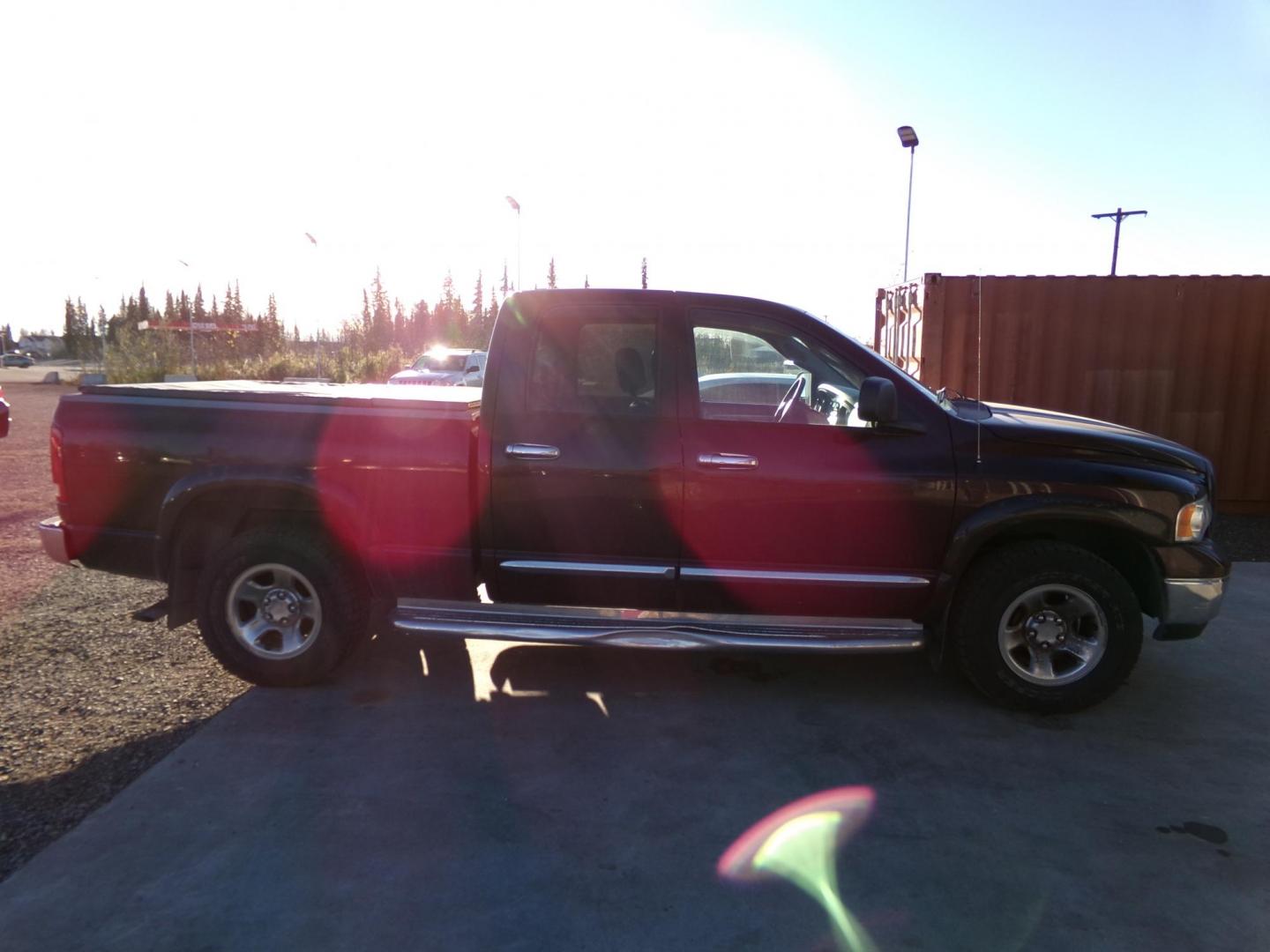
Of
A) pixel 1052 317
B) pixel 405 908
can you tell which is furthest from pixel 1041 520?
pixel 1052 317

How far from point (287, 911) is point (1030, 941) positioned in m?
2.32

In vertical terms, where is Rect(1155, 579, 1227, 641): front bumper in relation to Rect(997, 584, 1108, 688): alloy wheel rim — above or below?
above

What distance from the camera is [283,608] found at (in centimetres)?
455

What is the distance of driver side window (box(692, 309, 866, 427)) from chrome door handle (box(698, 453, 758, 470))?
0.73 ft

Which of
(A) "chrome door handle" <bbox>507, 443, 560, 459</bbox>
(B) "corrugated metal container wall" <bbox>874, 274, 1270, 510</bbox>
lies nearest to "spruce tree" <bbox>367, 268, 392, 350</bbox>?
(B) "corrugated metal container wall" <bbox>874, 274, 1270, 510</bbox>

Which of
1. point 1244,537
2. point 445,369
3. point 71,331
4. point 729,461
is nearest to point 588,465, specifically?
point 729,461

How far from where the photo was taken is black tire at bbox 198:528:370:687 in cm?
448

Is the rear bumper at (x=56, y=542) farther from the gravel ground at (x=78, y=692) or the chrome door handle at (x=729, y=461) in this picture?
the chrome door handle at (x=729, y=461)

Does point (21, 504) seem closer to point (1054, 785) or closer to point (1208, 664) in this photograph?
point (1054, 785)

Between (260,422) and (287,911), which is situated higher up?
(260,422)

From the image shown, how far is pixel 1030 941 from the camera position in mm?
2701

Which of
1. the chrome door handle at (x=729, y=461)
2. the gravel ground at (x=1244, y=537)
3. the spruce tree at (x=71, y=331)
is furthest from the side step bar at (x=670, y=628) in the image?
the spruce tree at (x=71, y=331)

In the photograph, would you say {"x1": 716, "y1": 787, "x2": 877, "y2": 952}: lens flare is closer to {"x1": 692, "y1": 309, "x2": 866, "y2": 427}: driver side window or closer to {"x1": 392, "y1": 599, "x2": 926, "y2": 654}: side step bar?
{"x1": 392, "y1": 599, "x2": 926, "y2": 654}: side step bar

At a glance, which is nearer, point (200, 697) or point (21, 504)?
point (200, 697)
